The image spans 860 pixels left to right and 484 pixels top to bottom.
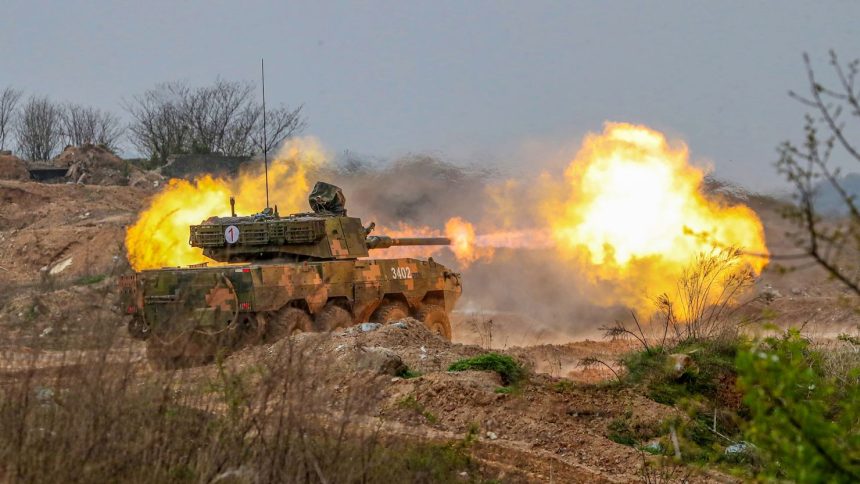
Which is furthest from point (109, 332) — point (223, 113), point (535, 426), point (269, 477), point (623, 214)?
point (223, 113)

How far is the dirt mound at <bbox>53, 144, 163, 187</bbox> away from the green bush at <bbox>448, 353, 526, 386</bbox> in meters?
36.8

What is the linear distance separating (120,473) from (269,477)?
0.85m

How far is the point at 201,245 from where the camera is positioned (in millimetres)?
18688

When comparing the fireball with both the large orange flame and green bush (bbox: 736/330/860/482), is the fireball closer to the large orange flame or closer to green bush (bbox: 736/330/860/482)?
the large orange flame

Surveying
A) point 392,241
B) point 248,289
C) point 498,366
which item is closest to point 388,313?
point 392,241

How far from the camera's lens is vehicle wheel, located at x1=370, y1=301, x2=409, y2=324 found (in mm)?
19531

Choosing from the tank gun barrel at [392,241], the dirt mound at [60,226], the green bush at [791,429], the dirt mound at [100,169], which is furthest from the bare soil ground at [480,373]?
the dirt mound at [100,169]

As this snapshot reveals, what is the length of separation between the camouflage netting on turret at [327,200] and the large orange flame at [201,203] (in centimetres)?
226

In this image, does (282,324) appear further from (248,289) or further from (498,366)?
(498,366)

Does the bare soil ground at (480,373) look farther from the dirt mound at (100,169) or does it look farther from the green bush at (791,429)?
the dirt mound at (100,169)

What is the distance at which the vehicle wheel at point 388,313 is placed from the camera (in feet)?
64.1

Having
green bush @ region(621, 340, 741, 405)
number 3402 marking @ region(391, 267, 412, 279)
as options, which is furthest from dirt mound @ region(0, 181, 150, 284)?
green bush @ region(621, 340, 741, 405)

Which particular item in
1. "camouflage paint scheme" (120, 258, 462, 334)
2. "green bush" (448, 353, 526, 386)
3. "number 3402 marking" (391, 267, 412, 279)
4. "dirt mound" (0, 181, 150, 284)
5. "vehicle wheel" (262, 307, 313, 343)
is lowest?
"green bush" (448, 353, 526, 386)

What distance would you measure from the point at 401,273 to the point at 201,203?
6.20 m
